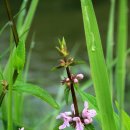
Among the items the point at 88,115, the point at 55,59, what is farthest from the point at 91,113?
the point at 55,59

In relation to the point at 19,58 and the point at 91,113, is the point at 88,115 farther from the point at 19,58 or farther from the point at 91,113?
the point at 19,58

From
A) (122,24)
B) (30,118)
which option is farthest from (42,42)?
(122,24)

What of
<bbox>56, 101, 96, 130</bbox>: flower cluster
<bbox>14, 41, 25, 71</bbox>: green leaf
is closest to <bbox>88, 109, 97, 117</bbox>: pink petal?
<bbox>56, 101, 96, 130</bbox>: flower cluster

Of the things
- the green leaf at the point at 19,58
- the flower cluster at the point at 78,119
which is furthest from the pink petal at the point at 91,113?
the green leaf at the point at 19,58

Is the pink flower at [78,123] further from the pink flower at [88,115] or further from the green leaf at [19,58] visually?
the green leaf at [19,58]

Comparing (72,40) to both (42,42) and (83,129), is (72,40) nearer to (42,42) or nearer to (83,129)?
(42,42)

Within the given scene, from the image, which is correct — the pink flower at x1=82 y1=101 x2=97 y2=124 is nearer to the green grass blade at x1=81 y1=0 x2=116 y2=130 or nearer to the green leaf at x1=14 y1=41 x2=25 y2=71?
the green grass blade at x1=81 y1=0 x2=116 y2=130

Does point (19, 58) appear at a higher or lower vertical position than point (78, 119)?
higher

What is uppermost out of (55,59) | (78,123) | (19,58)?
(55,59)
